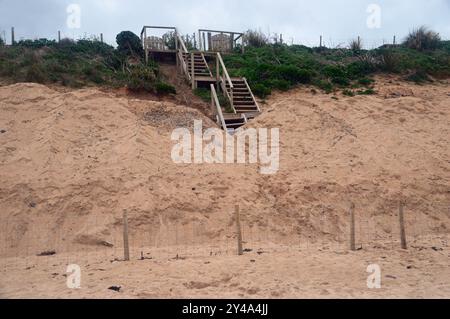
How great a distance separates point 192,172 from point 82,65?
705 centimetres

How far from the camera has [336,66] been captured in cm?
1673

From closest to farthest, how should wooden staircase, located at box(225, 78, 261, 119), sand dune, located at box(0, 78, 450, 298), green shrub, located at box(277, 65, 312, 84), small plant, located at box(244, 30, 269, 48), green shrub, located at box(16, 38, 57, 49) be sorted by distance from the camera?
sand dune, located at box(0, 78, 450, 298) < wooden staircase, located at box(225, 78, 261, 119) < green shrub, located at box(277, 65, 312, 84) < green shrub, located at box(16, 38, 57, 49) < small plant, located at box(244, 30, 269, 48)

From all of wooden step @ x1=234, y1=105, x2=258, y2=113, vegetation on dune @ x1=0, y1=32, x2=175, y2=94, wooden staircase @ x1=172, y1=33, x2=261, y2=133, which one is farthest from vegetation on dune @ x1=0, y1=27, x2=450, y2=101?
wooden step @ x1=234, y1=105, x2=258, y2=113

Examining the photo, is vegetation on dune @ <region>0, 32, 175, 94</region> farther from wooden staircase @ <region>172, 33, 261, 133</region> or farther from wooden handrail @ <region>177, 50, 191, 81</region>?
wooden staircase @ <region>172, 33, 261, 133</region>

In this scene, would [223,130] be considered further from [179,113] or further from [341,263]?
[341,263]

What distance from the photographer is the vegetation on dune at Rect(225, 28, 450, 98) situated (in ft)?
49.3

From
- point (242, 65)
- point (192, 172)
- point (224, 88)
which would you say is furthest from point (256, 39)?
point (192, 172)

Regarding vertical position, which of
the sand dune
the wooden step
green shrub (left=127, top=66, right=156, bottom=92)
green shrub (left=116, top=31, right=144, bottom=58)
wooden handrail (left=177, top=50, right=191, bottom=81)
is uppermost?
green shrub (left=116, top=31, right=144, bottom=58)

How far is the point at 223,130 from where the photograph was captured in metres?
11.6

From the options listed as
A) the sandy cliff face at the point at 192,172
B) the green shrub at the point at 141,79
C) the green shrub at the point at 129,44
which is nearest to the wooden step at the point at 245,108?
the sandy cliff face at the point at 192,172

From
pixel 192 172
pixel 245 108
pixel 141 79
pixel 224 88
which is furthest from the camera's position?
pixel 224 88

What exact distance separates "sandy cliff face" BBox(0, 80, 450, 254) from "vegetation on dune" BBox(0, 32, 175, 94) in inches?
57.4

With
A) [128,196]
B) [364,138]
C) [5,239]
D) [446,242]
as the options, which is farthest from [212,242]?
[364,138]

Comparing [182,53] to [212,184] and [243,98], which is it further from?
[212,184]
